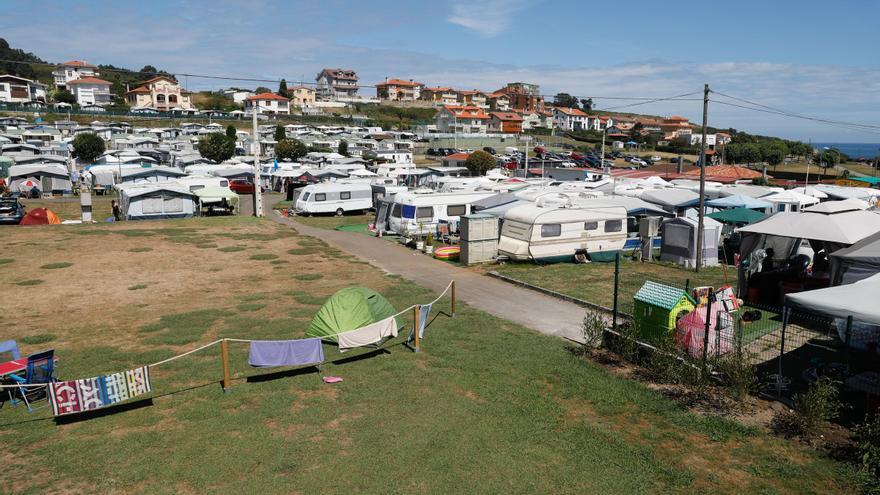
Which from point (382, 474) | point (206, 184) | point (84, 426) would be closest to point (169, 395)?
point (84, 426)

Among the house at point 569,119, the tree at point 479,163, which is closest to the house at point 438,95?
the house at point 569,119

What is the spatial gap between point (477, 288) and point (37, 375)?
35.8 feet

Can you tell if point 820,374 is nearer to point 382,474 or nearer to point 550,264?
point 382,474

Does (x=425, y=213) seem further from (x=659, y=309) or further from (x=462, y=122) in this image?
(x=462, y=122)

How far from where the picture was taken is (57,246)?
21.6 meters

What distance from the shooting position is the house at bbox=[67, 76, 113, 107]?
114 meters

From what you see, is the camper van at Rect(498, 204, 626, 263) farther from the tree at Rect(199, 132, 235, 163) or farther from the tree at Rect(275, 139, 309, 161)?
the tree at Rect(275, 139, 309, 161)

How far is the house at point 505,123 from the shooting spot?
116 metres

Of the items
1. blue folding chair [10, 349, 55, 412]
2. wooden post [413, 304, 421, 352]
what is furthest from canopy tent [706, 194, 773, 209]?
blue folding chair [10, 349, 55, 412]

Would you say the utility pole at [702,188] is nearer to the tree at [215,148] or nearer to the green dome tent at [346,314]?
the green dome tent at [346,314]

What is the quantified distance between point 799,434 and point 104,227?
2717 cm

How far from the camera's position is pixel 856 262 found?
12.5 meters

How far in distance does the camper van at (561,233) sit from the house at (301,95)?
125009 millimetres

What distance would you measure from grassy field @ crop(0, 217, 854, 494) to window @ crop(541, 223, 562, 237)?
705 centimetres
